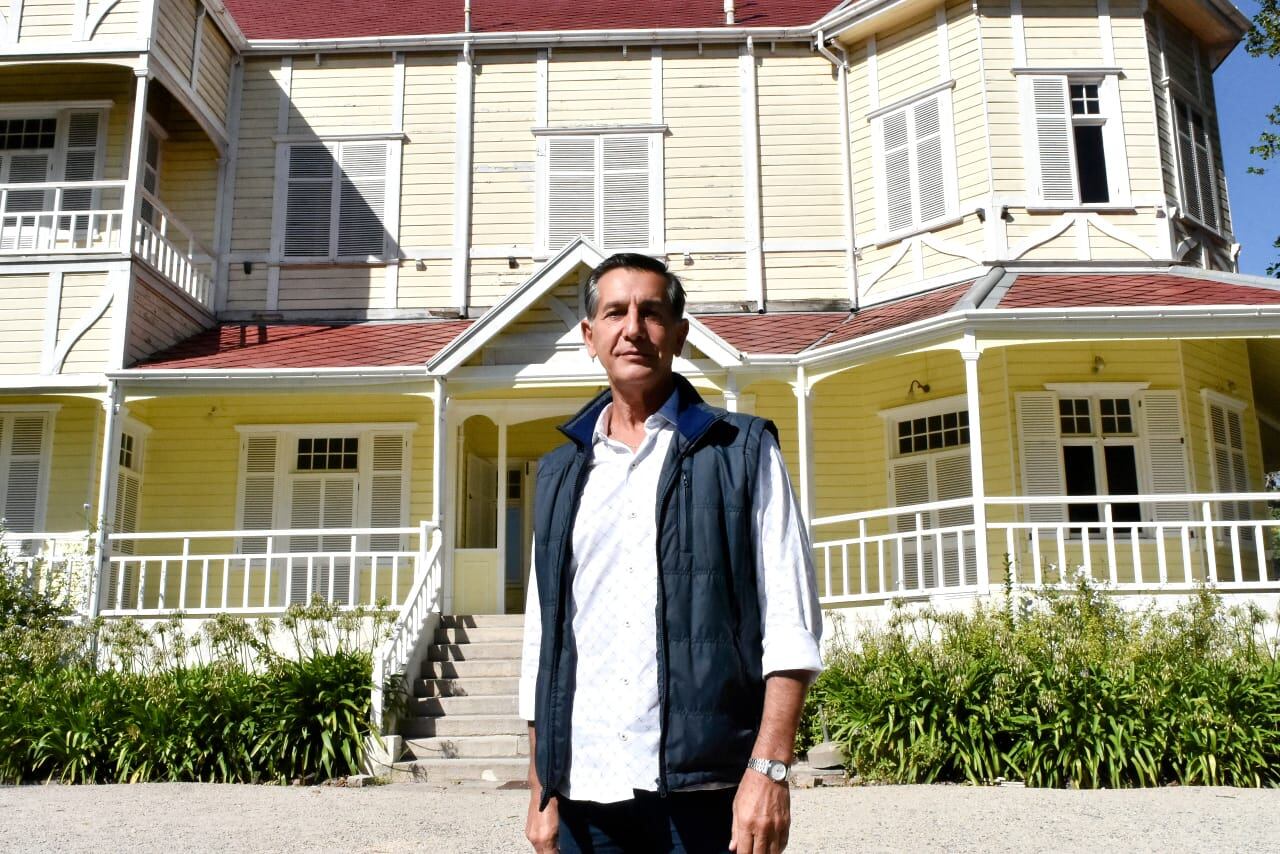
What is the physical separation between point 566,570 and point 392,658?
783 centimetres

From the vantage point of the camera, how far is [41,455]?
13.5 metres

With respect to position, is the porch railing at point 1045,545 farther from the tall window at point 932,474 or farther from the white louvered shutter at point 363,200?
the white louvered shutter at point 363,200

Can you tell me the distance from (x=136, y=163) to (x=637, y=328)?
12386 millimetres

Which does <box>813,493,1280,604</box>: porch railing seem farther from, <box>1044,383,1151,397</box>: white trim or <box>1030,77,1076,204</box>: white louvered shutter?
<box>1030,77,1076,204</box>: white louvered shutter

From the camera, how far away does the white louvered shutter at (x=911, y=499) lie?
13.5 meters

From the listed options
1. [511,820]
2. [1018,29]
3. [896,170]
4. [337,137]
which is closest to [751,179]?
[896,170]

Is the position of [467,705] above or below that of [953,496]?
below

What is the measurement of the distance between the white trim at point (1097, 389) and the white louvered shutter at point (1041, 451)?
12 cm

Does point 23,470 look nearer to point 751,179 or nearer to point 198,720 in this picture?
point 198,720

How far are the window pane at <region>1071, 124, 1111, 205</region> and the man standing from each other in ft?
41.8

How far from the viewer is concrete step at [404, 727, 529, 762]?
9539mm

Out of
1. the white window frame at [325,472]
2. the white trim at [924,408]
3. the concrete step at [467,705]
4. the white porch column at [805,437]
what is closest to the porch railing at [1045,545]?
the white porch column at [805,437]

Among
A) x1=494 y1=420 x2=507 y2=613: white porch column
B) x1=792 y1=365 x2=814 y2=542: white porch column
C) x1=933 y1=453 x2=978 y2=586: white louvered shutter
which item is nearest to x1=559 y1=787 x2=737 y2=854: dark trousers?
x1=792 y1=365 x2=814 y2=542: white porch column

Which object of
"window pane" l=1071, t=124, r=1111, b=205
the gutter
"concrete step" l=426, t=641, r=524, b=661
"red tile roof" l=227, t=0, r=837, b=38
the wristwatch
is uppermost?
"red tile roof" l=227, t=0, r=837, b=38
